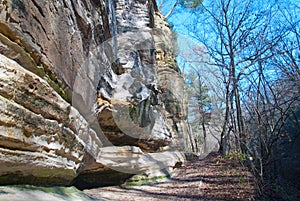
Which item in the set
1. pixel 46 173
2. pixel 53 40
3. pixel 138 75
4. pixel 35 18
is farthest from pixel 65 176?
pixel 138 75

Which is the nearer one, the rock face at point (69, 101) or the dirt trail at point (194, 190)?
the rock face at point (69, 101)

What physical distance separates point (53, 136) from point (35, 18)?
1.46 m

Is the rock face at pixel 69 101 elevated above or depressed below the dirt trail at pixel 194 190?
above

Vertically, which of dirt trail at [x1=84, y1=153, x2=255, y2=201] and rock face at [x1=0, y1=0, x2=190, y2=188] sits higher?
rock face at [x1=0, y1=0, x2=190, y2=188]

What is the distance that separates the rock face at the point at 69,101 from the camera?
220 centimetres

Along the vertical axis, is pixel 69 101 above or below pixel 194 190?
above

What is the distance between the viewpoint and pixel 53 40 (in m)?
3.00

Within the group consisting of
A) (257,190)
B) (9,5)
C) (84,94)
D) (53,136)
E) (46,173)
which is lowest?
(257,190)

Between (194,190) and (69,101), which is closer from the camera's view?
(69,101)

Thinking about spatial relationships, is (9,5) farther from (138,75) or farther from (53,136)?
(138,75)

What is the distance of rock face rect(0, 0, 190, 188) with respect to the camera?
2.20m

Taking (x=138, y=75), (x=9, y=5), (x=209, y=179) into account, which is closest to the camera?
(x=9, y=5)

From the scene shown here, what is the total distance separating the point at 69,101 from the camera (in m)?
3.54

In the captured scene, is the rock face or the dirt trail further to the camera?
the dirt trail
